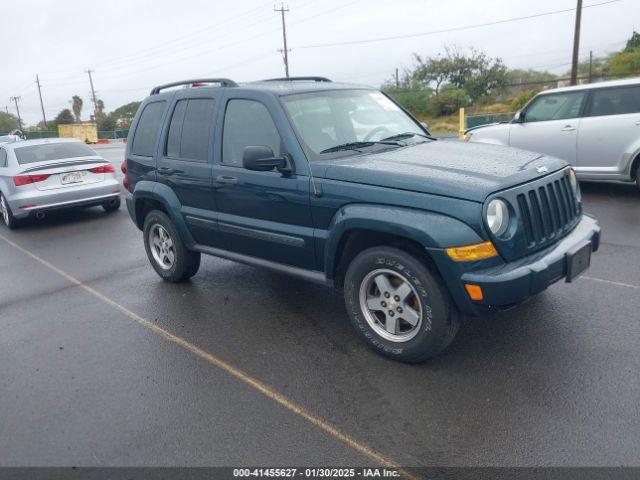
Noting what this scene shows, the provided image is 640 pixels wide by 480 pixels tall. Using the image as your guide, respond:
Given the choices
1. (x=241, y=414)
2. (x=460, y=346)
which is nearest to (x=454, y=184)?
(x=460, y=346)

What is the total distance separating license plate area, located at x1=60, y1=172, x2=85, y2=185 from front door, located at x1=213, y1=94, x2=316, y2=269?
19.0ft

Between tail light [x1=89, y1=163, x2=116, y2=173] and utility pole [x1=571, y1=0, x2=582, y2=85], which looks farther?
utility pole [x1=571, y1=0, x2=582, y2=85]

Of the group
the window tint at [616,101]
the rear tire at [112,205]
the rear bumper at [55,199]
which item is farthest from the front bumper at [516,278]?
the rear tire at [112,205]

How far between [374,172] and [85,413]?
2449mm

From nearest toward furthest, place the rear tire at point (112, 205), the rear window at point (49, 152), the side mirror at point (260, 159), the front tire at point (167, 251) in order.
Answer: the side mirror at point (260, 159)
the front tire at point (167, 251)
the rear window at point (49, 152)
the rear tire at point (112, 205)

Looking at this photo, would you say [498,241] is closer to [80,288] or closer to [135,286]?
[135,286]

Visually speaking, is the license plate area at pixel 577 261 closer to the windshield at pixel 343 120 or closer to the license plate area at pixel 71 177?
the windshield at pixel 343 120

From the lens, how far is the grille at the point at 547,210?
11.8 ft

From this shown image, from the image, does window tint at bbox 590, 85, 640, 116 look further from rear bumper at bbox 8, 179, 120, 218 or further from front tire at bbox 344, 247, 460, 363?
rear bumper at bbox 8, 179, 120, 218

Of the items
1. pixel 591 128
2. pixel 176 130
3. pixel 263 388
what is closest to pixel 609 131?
pixel 591 128

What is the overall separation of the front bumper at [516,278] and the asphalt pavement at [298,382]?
0.57 meters

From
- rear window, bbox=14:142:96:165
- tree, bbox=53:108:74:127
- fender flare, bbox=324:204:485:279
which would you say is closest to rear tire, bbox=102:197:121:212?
rear window, bbox=14:142:96:165

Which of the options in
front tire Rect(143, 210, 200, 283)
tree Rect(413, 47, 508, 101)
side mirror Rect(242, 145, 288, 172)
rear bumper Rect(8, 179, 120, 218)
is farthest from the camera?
tree Rect(413, 47, 508, 101)

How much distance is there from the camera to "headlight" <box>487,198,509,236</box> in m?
3.42
